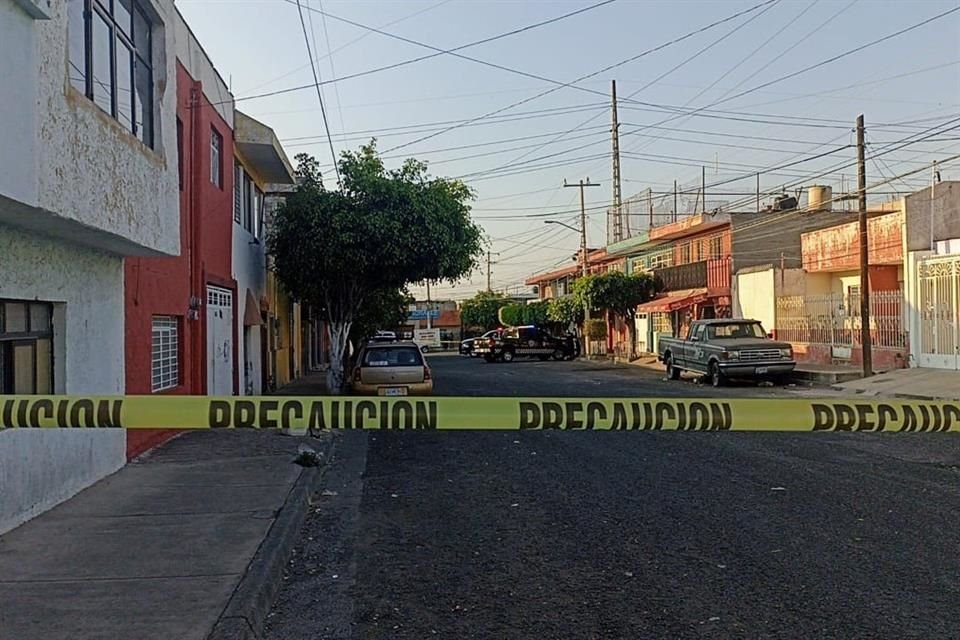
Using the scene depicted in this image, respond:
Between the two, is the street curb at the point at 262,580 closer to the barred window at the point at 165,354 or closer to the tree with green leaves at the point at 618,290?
the barred window at the point at 165,354

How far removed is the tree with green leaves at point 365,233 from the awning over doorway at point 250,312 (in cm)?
134

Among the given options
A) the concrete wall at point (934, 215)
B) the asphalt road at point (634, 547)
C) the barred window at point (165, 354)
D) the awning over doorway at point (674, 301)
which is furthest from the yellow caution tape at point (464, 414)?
the awning over doorway at point (674, 301)

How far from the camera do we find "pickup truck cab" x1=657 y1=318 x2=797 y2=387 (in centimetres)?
2366

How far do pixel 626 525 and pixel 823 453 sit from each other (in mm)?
5136

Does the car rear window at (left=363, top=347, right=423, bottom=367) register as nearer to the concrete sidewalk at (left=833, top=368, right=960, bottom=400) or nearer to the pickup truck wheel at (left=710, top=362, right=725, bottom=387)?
the pickup truck wheel at (left=710, top=362, right=725, bottom=387)

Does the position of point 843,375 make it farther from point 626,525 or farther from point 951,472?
point 626,525

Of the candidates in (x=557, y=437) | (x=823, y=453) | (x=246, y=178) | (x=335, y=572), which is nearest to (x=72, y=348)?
(x=335, y=572)

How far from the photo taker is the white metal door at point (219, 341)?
16078 mm

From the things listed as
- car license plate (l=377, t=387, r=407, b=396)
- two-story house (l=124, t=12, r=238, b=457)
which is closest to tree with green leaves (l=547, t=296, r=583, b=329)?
car license plate (l=377, t=387, r=407, b=396)

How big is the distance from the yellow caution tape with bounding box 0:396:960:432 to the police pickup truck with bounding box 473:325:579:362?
4179cm

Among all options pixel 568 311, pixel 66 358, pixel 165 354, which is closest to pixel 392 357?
pixel 165 354

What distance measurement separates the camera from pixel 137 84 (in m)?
9.49

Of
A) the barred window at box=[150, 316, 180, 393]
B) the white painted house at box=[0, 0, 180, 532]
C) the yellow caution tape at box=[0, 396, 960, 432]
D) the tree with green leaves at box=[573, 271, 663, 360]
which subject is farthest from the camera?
the tree with green leaves at box=[573, 271, 663, 360]

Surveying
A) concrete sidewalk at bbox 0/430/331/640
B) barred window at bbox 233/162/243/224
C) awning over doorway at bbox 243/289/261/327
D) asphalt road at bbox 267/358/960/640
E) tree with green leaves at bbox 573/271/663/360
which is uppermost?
barred window at bbox 233/162/243/224
